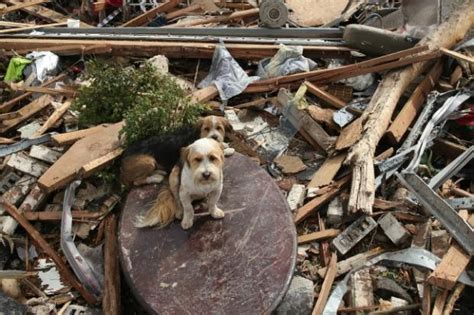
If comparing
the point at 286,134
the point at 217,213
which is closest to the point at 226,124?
the point at 217,213

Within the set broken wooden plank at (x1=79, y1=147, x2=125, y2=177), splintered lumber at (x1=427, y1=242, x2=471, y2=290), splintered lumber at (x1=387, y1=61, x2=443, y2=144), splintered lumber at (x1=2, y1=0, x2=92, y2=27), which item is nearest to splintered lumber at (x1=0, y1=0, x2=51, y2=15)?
splintered lumber at (x1=2, y1=0, x2=92, y2=27)

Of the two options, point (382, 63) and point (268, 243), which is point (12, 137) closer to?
point (268, 243)

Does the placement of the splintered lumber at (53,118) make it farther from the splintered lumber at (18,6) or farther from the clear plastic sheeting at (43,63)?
the splintered lumber at (18,6)

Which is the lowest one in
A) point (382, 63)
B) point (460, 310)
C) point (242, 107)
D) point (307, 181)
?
point (460, 310)

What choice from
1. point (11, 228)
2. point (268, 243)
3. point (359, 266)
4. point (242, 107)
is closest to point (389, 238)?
point (359, 266)

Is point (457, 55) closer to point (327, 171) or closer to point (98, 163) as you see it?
point (327, 171)

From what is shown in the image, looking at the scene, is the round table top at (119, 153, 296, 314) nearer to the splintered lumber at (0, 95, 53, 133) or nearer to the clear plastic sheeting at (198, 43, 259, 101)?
the clear plastic sheeting at (198, 43, 259, 101)
